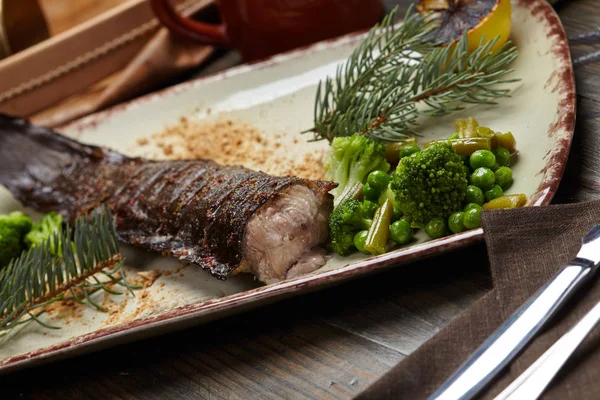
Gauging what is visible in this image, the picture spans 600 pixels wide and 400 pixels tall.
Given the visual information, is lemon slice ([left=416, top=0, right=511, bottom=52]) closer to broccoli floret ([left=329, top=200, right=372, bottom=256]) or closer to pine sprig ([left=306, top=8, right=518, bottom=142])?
pine sprig ([left=306, top=8, right=518, bottom=142])

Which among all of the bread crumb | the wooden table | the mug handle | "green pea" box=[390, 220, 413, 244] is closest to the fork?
the wooden table

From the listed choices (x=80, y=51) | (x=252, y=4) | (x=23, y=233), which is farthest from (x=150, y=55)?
(x=23, y=233)

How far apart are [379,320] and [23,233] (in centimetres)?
179

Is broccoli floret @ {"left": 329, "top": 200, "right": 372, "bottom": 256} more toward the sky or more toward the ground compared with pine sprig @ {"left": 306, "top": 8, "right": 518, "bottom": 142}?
more toward the ground

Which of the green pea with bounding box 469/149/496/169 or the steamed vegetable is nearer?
the green pea with bounding box 469/149/496/169

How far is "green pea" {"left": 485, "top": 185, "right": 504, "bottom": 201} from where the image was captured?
208 centimetres

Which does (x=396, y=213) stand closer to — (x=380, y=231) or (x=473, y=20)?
(x=380, y=231)

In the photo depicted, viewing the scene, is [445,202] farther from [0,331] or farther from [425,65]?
[0,331]

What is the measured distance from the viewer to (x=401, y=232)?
6.79ft

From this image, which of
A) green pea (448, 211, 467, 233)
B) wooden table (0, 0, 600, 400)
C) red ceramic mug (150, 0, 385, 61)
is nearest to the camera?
wooden table (0, 0, 600, 400)

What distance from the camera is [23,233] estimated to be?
2.95 metres

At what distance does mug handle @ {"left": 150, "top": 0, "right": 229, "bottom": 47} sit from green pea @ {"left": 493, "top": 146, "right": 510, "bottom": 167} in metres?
2.17

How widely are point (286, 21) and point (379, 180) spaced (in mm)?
1671

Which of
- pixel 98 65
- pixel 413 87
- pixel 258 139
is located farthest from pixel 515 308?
pixel 98 65
